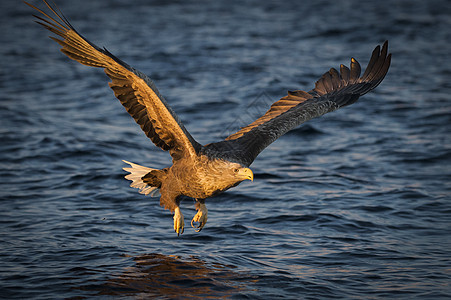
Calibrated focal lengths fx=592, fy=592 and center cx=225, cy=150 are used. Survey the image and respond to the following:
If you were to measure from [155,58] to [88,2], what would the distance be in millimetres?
6159

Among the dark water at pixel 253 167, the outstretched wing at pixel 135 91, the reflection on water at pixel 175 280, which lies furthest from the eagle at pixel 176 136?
the dark water at pixel 253 167

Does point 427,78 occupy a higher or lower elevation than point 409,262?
higher

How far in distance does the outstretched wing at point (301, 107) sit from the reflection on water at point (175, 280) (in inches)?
44.0

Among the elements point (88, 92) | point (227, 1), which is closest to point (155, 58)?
point (88, 92)

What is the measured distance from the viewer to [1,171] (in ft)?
28.6

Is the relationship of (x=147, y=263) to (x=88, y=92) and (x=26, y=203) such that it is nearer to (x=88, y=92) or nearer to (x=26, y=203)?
(x=26, y=203)

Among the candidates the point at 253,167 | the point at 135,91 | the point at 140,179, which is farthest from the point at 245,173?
the point at 253,167

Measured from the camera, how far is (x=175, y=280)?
561 centimetres

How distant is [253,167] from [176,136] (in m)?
3.59

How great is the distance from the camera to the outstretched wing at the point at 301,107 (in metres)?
5.84

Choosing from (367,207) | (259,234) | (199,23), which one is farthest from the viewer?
(199,23)

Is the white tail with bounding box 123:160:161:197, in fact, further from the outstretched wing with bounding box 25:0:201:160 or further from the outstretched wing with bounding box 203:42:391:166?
the outstretched wing with bounding box 203:42:391:166

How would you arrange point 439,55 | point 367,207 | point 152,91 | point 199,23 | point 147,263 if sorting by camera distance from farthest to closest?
point 199,23 < point 439,55 < point 367,207 < point 147,263 < point 152,91

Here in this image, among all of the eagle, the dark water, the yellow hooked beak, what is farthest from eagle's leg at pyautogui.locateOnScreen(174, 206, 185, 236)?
the yellow hooked beak
